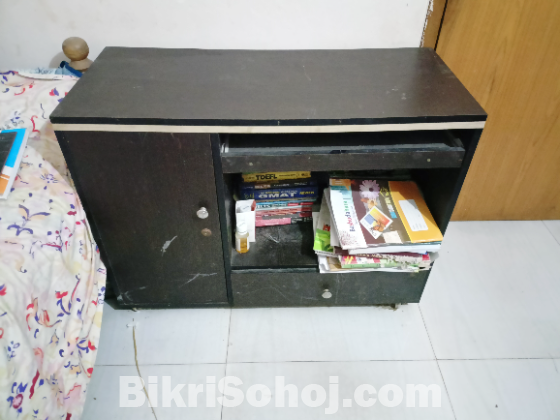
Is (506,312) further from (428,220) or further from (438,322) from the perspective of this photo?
(428,220)

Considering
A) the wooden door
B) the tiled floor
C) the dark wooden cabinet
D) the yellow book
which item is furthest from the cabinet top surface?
the tiled floor

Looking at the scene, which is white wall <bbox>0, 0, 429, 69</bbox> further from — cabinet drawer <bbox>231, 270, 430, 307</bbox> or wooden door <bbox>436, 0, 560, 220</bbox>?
cabinet drawer <bbox>231, 270, 430, 307</bbox>

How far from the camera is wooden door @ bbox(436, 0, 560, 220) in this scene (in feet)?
3.85

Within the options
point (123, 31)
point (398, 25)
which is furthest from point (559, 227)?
point (123, 31)

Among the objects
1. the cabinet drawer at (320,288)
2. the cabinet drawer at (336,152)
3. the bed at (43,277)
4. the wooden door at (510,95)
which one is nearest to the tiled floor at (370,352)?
the cabinet drawer at (320,288)

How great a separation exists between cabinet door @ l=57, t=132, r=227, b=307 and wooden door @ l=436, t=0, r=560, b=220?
851 millimetres

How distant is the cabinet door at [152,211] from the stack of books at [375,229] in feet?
1.06

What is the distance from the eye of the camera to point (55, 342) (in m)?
0.92

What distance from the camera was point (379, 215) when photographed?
1140 millimetres

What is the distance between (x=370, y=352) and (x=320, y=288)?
9.7 inches

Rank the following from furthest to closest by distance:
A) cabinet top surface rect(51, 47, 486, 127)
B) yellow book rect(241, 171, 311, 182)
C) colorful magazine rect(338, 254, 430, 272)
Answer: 1. yellow book rect(241, 171, 311, 182)
2. colorful magazine rect(338, 254, 430, 272)
3. cabinet top surface rect(51, 47, 486, 127)

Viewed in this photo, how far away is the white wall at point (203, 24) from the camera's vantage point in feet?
3.81

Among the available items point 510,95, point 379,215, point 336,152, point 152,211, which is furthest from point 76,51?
point 510,95

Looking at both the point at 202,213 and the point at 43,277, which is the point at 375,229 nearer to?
the point at 202,213
